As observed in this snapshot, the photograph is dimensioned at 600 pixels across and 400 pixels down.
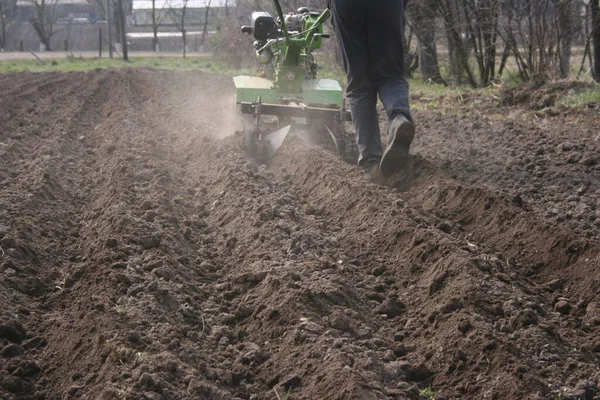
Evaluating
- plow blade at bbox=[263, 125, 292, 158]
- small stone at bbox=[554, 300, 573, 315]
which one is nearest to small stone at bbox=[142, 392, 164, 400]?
small stone at bbox=[554, 300, 573, 315]

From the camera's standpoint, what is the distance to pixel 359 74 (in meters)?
7.78

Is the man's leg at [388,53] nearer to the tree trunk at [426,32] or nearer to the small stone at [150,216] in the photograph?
the small stone at [150,216]

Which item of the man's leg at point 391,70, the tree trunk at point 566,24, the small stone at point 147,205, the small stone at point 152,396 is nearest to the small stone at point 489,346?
the small stone at point 152,396

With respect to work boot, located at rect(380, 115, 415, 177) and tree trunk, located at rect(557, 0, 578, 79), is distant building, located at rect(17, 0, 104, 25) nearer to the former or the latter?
tree trunk, located at rect(557, 0, 578, 79)

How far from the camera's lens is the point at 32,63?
35.2 metres

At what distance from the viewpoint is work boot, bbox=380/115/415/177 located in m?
7.00

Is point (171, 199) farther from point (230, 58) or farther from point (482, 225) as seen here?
point (230, 58)

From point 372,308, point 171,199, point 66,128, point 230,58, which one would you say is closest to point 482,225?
point 372,308

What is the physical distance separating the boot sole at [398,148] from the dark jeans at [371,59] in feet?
0.89

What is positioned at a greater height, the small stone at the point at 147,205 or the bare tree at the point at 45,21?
the bare tree at the point at 45,21

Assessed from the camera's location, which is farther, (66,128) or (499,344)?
(66,128)

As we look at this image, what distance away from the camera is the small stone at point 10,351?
409 cm

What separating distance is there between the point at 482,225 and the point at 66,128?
7179 mm

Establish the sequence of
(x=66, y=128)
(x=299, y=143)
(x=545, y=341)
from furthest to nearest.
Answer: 1. (x=66, y=128)
2. (x=299, y=143)
3. (x=545, y=341)
